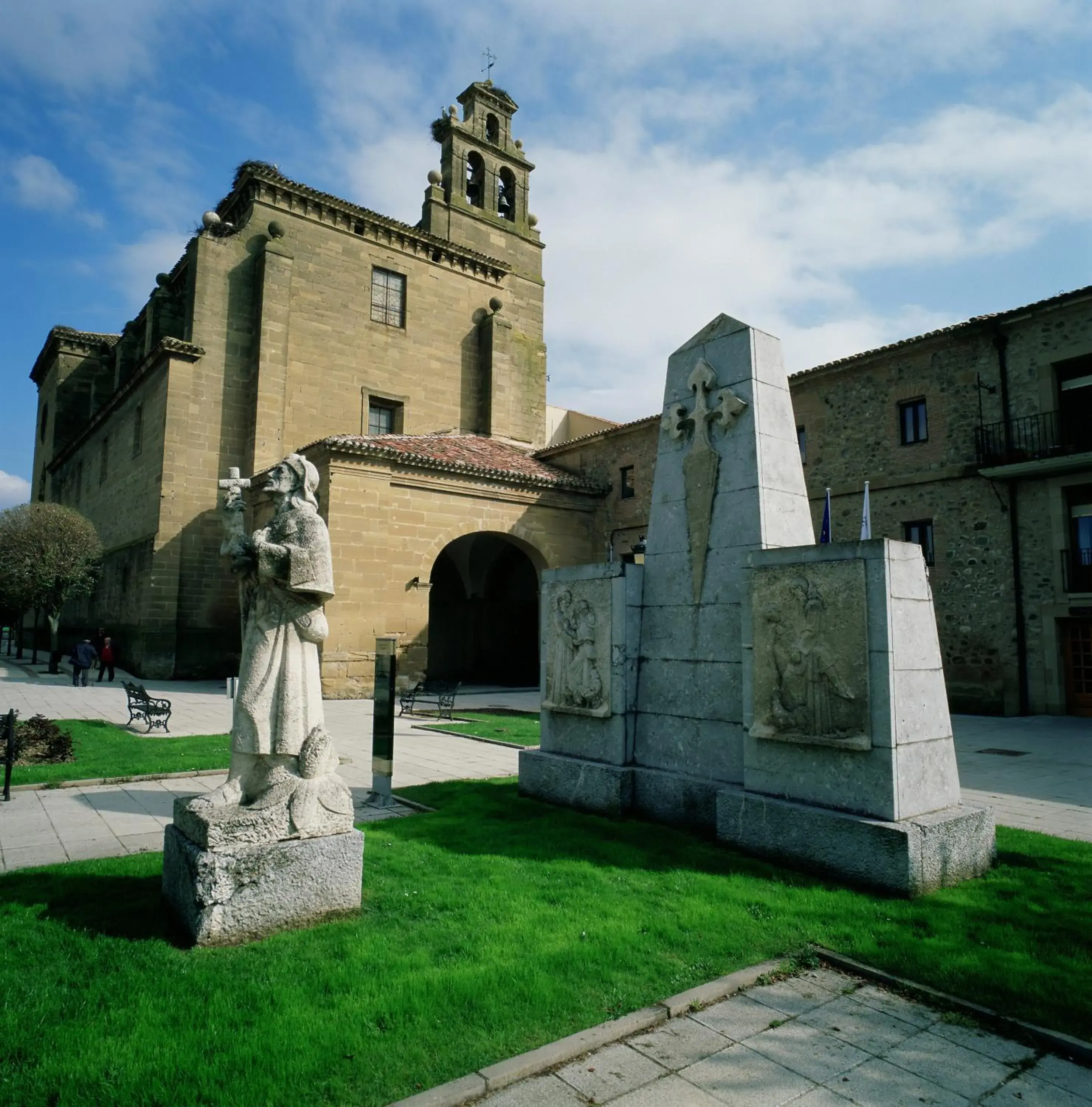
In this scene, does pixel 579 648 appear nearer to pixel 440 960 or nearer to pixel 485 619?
pixel 440 960

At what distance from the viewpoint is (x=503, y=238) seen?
28.1m

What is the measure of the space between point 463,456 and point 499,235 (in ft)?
39.6

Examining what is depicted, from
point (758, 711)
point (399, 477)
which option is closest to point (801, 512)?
point (758, 711)

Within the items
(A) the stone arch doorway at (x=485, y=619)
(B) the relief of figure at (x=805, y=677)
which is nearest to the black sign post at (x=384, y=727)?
(B) the relief of figure at (x=805, y=677)

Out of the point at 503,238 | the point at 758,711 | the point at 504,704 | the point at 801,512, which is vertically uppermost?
the point at 503,238

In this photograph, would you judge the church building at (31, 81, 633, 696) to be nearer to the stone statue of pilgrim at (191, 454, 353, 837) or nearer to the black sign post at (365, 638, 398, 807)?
the black sign post at (365, 638, 398, 807)

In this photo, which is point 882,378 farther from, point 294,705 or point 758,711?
point 294,705

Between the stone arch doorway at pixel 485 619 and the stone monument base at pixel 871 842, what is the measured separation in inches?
778

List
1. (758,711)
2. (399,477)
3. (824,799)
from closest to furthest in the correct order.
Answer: (824,799) → (758,711) → (399,477)

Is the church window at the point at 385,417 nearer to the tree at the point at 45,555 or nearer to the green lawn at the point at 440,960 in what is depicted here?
the tree at the point at 45,555

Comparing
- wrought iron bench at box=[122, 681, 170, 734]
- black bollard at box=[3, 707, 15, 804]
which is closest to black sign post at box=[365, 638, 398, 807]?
black bollard at box=[3, 707, 15, 804]

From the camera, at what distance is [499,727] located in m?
13.1

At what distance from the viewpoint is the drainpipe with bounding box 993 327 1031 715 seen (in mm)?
14789

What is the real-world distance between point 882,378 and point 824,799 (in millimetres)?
14985
